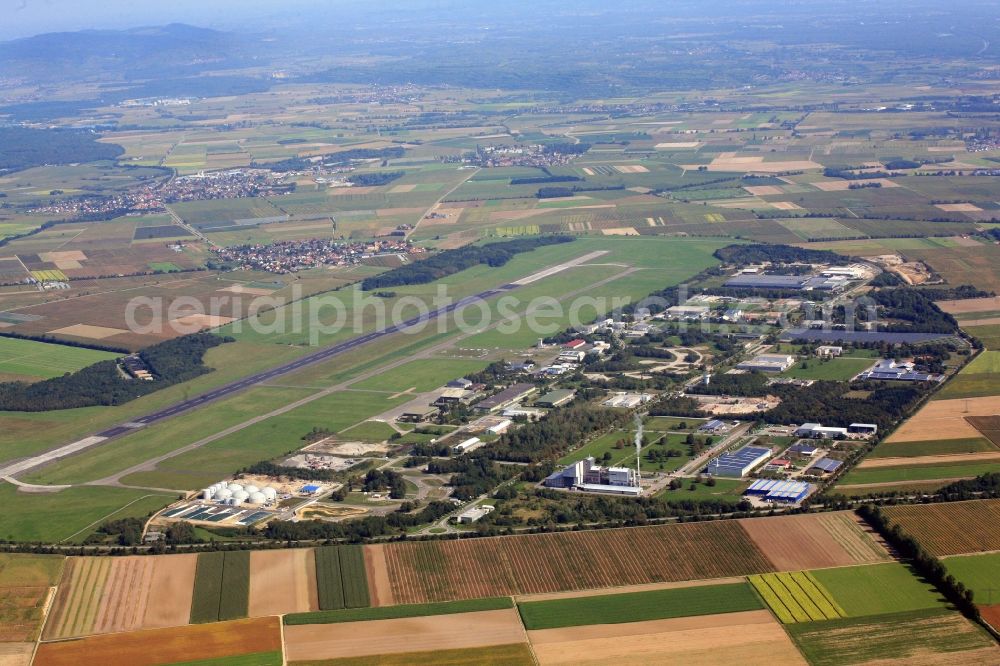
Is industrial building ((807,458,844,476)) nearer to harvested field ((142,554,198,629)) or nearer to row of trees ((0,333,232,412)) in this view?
harvested field ((142,554,198,629))

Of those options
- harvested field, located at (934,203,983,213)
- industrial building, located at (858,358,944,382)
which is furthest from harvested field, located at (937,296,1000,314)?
harvested field, located at (934,203,983,213)

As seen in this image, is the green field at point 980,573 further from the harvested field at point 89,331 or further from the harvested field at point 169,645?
the harvested field at point 89,331

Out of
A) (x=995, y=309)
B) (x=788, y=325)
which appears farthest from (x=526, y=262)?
(x=995, y=309)

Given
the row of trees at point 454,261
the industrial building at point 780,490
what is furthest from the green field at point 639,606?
the row of trees at point 454,261

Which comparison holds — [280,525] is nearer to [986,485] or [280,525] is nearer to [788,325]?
[986,485]

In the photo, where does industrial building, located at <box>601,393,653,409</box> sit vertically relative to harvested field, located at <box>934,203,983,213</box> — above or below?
above

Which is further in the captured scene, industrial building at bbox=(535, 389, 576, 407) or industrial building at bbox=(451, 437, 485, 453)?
industrial building at bbox=(535, 389, 576, 407)

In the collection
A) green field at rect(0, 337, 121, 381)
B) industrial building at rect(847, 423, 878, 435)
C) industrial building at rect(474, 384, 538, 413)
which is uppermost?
industrial building at rect(847, 423, 878, 435)
